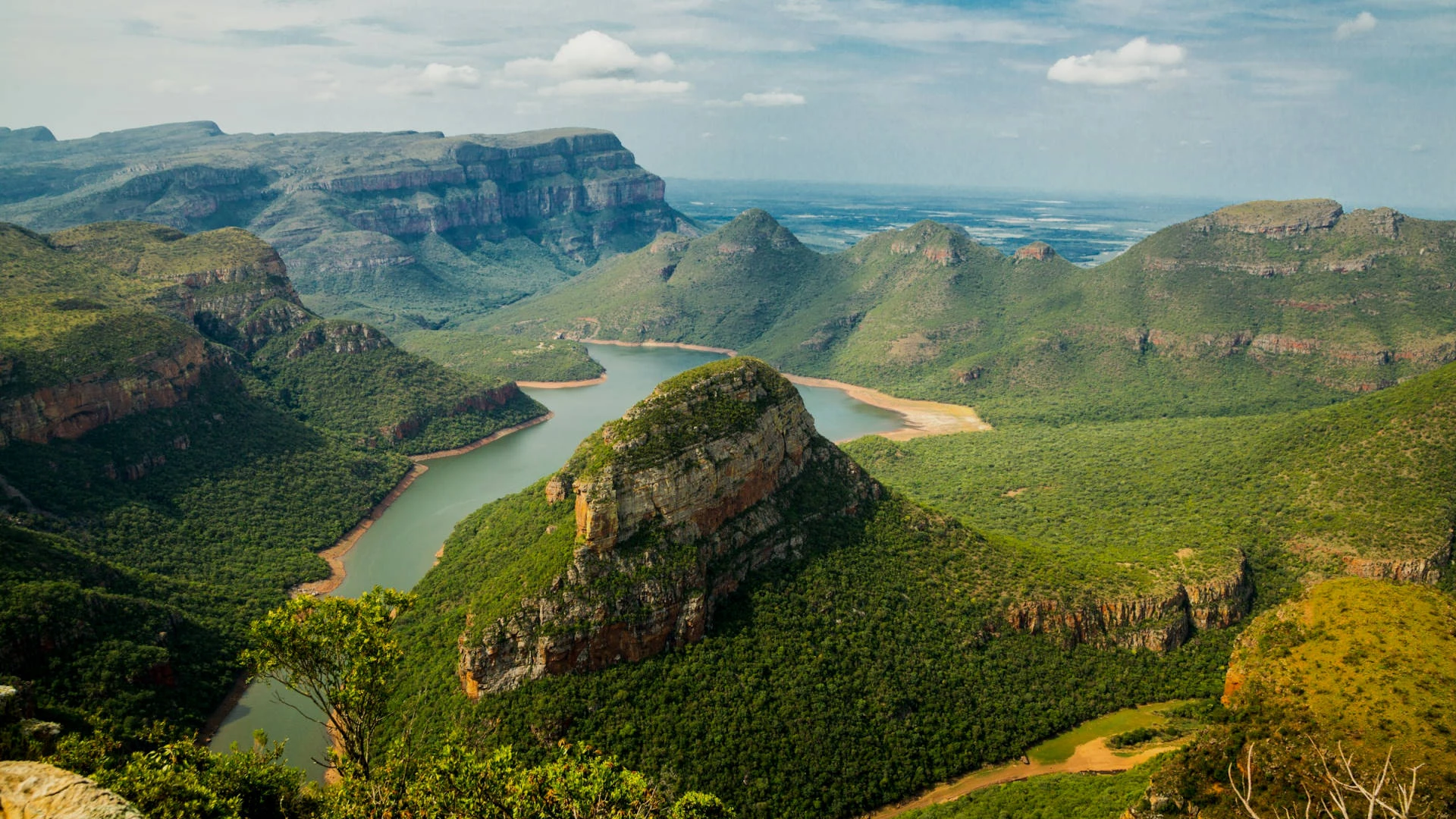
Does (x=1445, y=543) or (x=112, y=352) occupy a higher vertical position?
(x=112, y=352)

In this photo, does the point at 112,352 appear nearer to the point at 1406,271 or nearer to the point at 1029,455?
the point at 1029,455

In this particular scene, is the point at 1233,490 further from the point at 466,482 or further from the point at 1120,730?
the point at 466,482

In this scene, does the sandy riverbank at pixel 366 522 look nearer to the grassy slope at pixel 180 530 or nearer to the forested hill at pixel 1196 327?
the grassy slope at pixel 180 530

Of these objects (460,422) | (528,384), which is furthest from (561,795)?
(528,384)

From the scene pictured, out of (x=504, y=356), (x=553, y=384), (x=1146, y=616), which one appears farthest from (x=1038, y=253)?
(x=1146, y=616)

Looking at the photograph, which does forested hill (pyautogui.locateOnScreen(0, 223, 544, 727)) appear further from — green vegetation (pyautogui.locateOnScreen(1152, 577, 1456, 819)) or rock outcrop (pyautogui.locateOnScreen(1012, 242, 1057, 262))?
rock outcrop (pyautogui.locateOnScreen(1012, 242, 1057, 262))

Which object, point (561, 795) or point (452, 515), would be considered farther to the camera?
point (452, 515)
